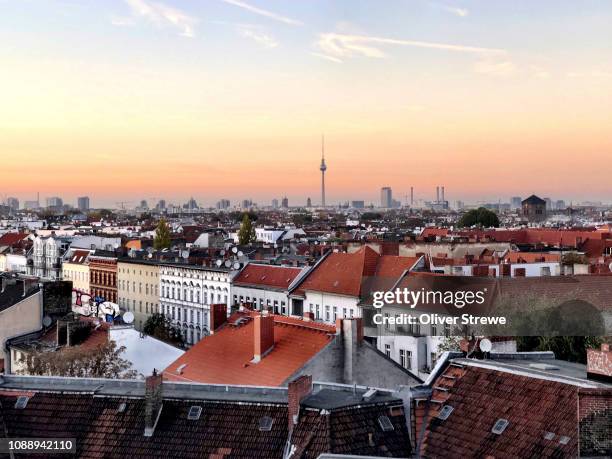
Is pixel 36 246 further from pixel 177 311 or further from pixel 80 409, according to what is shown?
pixel 80 409

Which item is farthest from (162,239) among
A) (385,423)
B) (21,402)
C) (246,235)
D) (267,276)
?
(385,423)

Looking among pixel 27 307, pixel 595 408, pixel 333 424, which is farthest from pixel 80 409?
pixel 27 307

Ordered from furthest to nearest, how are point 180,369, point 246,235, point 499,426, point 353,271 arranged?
1. point 246,235
2. point 353,271
3. point 180,369
4. point 499,426

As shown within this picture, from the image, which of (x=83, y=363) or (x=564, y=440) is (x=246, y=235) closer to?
(x=83, y=363)

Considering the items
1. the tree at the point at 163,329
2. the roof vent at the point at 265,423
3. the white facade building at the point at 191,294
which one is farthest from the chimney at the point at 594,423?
the white facade building at the point at 191,294

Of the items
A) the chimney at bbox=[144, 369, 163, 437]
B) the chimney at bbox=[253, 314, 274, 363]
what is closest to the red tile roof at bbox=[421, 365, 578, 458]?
the chimney at bbox=[144, 369, 163, 437]
